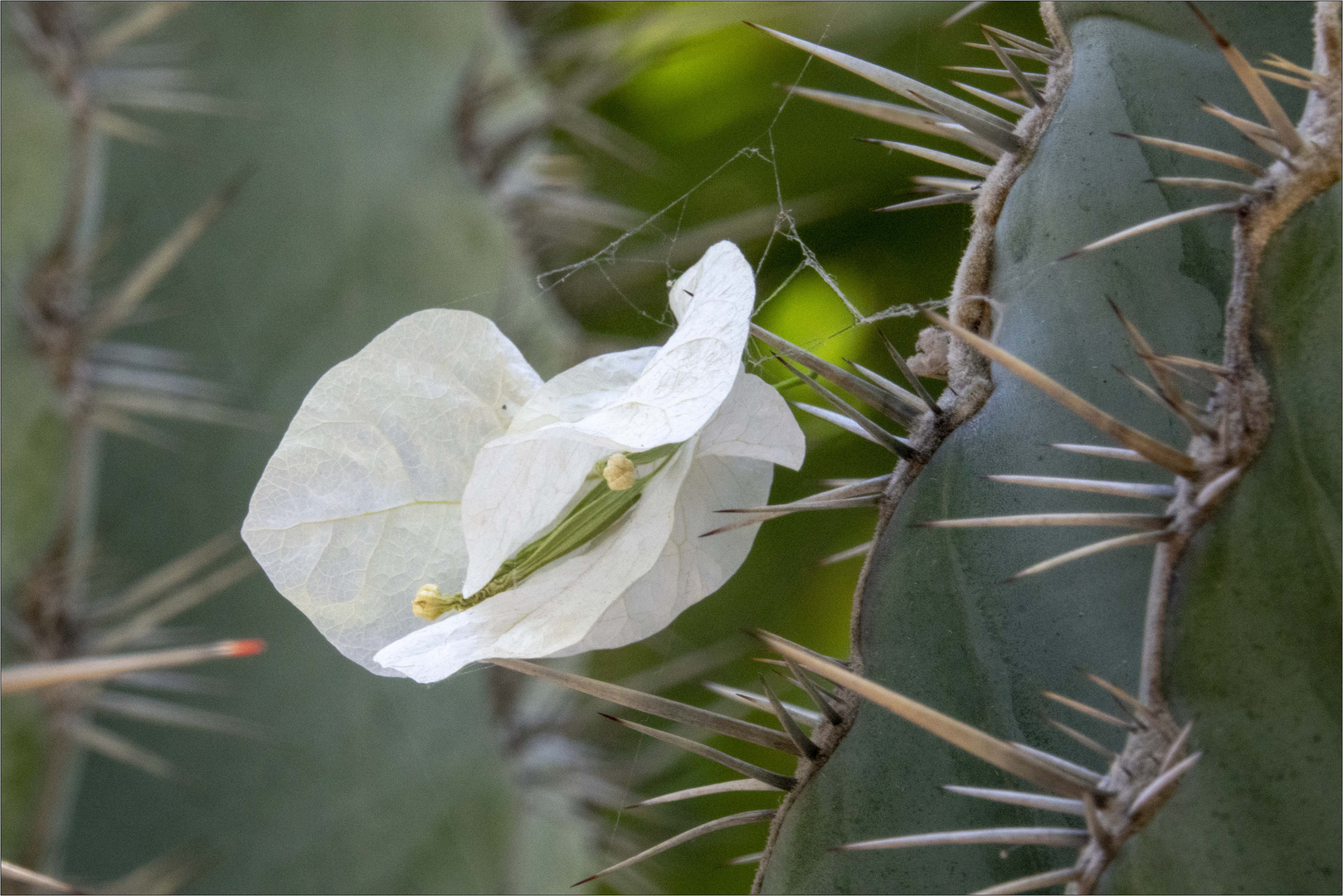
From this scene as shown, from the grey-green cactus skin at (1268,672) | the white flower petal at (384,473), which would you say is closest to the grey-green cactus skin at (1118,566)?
the grey-green cactus skin at (1268,672)

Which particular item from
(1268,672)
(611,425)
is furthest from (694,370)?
(1268,672)

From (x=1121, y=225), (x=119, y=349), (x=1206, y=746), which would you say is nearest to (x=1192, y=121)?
(x=1121, y=225)

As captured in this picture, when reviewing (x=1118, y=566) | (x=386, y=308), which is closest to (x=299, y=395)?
(x=386, y=308)

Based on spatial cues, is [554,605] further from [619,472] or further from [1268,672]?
[1268,672]

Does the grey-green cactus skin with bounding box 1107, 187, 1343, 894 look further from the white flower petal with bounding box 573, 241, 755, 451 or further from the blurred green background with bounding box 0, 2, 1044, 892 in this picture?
the blurred green background with bounding box 0, 2, 1044, 892

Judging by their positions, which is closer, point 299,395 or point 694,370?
point 694,370

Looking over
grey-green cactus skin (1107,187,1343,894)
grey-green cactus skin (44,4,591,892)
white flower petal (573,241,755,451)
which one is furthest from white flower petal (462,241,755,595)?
grey-green cactus skin (44,4,591,892)
